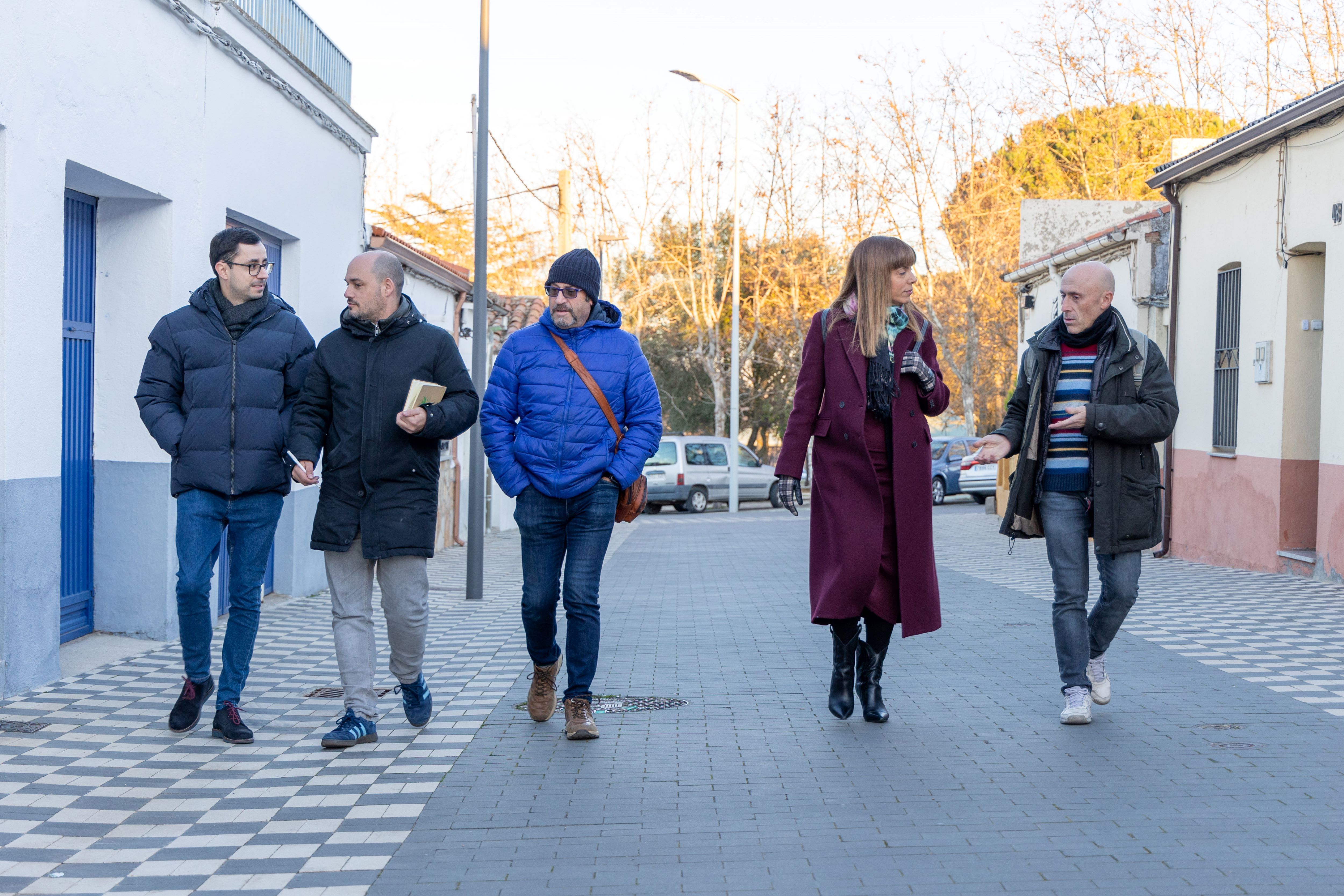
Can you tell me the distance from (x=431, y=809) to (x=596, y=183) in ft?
125

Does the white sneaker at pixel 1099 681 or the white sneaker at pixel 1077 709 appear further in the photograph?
the white sneaker at pixel 1099 681

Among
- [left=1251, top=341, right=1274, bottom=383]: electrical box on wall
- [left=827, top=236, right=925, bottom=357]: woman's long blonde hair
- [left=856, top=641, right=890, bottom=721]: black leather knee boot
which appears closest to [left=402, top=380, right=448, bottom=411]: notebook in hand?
[left=827, top=236, right=925, bottom=357]: woman's long blonde hair

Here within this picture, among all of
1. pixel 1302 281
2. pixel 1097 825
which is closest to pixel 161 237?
pixel 1097 825

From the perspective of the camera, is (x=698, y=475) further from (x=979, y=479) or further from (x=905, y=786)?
(x=905, y=786)

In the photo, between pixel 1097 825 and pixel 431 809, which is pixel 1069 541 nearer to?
pixel 1097 825

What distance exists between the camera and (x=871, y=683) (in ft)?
19.7

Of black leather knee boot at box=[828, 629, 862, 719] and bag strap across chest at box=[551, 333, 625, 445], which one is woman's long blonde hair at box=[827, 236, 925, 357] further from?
black leather knee boot at box=[828, 629, 862, 719]

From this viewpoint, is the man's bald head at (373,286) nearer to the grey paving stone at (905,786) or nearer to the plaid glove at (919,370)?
the grey paving stone at (905,786)

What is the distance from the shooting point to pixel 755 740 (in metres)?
5.65

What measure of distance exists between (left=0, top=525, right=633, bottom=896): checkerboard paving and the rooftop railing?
15.9ft

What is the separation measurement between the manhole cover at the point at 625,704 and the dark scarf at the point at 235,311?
7.07 ft

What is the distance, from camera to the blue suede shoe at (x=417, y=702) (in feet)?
19.5

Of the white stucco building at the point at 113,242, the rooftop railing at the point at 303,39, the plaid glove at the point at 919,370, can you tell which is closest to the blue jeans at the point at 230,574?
the white stucco building at the point at 113,242

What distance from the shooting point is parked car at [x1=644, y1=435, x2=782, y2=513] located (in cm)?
3108
